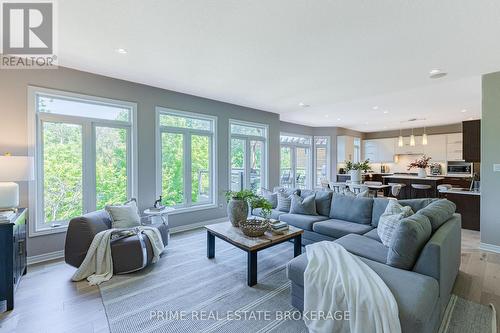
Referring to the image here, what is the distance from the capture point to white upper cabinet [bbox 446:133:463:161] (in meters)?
8.16

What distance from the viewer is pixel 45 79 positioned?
3355mm

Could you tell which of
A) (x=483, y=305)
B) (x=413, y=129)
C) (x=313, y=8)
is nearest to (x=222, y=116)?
(x=313, y=8)

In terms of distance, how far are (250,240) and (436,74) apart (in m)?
3.76

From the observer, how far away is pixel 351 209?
3.78m

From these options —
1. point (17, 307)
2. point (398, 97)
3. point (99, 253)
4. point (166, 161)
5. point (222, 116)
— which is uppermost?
point (398, 97)

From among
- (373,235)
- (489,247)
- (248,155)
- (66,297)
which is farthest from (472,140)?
(66,297)

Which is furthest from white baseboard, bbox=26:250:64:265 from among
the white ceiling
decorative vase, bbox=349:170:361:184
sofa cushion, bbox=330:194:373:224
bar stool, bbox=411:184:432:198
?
bar stool, bbox=411:184:432:198

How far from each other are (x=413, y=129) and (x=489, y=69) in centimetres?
657

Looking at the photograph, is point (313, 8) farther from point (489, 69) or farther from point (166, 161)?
point (166, 161)

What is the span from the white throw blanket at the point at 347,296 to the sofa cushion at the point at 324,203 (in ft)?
6.63

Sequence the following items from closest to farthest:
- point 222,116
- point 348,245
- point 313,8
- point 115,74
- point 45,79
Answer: point 313,8 → point 348,245 → point 45,79 → point 115,74 → point 222,116

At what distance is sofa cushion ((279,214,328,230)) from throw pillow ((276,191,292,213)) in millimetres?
304

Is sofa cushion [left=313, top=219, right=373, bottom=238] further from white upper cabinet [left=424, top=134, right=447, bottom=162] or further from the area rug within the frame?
white upper cabinet [left=424, top=134, right=447, bottom=162]

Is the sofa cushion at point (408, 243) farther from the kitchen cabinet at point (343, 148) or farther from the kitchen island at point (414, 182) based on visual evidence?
the kitchen cabinet at point (343, 148)
